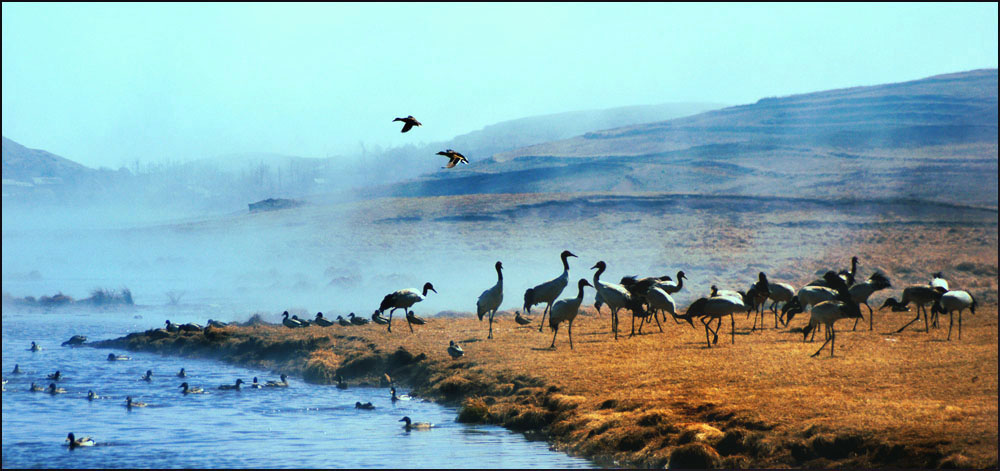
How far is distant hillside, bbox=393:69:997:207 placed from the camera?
82.6 meters

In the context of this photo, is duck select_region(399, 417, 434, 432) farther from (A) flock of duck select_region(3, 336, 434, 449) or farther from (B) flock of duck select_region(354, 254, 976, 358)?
(B) flock of duck select_region(354, 254, 976, 358)

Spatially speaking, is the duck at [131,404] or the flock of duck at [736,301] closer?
the duck at [131,404]

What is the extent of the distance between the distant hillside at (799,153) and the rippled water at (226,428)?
204ft

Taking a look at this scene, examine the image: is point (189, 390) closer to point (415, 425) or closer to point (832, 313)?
point (415, 425)

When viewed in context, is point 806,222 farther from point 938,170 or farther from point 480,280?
point 938,170

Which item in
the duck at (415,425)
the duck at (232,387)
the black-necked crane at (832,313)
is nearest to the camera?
the duck at (415,425)

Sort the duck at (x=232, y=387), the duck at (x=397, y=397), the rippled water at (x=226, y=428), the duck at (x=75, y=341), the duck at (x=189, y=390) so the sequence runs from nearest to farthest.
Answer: the rippled water at (x=226, y=428), the duck at (x=397, y=397), the duck at (x=189, y=390), the duck at (x=232, y=387), the duck at (x=75, y=341)

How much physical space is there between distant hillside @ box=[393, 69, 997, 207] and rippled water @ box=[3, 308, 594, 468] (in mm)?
62164

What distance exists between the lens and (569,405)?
15.4 m

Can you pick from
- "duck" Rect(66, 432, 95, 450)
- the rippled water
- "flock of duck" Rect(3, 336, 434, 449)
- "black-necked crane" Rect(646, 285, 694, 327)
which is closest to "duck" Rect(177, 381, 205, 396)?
"flock of duck" Rect(3, 336, 434, 449)

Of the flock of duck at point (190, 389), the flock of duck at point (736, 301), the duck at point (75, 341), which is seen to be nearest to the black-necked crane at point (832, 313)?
the flock of duck at point (736, 301)

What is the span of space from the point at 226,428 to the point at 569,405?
579 cm

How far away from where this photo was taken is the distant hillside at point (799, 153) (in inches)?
3253

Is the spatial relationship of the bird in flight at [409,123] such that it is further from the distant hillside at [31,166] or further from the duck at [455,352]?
the distant hillside at [31,166]
